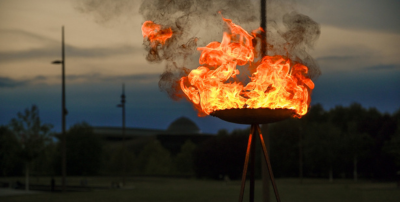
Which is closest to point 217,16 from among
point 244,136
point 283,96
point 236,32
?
point 236,32

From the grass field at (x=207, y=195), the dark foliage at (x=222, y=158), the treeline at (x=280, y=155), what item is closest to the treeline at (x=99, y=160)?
the treeline at (x=280, y=155)

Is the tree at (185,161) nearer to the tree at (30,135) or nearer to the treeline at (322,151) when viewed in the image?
the treeline at (322,151)

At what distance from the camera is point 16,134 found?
109ft

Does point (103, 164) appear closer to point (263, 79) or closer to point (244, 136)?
point (244, 136)

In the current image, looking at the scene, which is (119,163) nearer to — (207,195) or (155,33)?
(207,195)

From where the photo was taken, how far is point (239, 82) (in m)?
9.95

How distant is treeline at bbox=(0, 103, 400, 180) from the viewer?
5575 centimetres

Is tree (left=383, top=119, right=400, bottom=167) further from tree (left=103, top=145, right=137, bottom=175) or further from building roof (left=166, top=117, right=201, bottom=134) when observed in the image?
building roof (left=166, top=117, right=201, bottom=134)

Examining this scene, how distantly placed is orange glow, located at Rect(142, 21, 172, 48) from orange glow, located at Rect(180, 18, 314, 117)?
0.92 meters

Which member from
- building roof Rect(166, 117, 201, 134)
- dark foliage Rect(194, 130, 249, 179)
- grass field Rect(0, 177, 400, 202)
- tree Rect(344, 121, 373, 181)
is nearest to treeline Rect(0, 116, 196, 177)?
dark foliage Rect(194, 130, 249, 179)

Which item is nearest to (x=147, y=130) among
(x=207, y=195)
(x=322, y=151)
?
(x=322, y=151)

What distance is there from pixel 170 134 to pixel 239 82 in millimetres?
77352

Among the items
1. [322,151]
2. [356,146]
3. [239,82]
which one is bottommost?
[322,151]

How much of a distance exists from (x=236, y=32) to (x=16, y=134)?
27213mm
